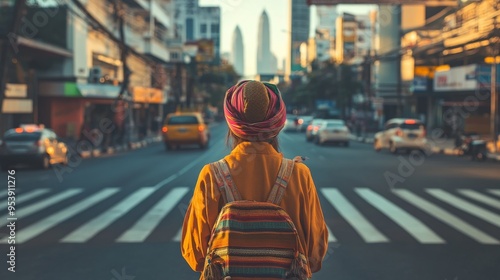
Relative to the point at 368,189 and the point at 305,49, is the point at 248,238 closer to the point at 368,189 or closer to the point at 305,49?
the point at 368,189

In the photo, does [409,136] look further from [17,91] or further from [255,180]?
[255,180]

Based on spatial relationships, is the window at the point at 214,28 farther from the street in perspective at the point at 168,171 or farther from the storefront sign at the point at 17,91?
the storefront sign at the point at 17,91

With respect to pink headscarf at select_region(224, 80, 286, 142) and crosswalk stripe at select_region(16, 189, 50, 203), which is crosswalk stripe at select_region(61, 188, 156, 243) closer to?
crosswalk stripe at select_region(16, 189, 50, 203)

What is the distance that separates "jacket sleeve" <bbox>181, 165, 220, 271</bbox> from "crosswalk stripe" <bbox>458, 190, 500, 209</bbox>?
417 inches

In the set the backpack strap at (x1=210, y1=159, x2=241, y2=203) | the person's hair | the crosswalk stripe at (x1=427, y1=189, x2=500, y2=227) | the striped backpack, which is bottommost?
the crosswalk stripe at (x1=427, y1=189, x2=500, y2=227)

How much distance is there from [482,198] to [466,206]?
1489 millimetres

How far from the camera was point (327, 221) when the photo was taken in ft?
33.8

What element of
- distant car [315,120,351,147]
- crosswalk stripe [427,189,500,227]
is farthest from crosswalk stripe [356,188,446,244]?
distant car [315,120,351,147]

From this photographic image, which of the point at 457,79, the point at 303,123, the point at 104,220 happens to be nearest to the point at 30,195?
the point at 104,220

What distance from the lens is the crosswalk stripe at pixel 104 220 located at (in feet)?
29.1

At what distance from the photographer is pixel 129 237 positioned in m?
8.84

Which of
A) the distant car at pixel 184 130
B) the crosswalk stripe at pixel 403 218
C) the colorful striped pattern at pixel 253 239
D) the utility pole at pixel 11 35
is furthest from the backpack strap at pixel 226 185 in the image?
the distant car at pixel 184 130

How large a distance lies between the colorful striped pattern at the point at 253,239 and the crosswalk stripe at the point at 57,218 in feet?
22.5

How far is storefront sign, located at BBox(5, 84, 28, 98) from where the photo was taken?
3350 cm
